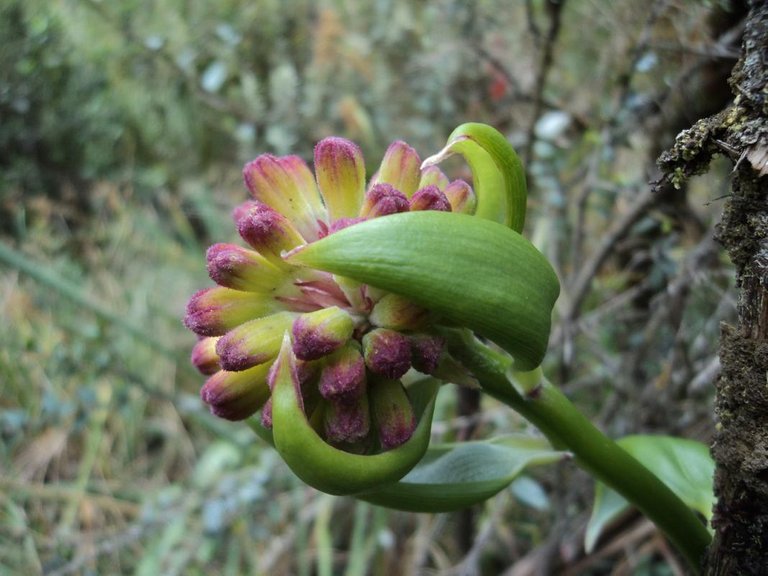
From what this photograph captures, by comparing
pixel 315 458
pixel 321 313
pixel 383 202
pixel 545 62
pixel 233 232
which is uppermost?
pixel 545 62

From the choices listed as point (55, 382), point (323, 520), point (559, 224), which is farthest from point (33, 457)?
→ point (559, 224)

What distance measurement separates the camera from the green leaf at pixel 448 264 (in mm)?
440

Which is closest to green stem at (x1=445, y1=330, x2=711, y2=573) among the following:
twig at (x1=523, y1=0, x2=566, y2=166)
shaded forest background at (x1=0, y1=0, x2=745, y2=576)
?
shaded forest background at (x1=0, y1=0, x2=745, y2=576)

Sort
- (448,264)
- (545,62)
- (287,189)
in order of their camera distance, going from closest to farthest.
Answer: (448,264) < (287,189) < (545,62)

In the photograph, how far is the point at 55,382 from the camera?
274 centimetres

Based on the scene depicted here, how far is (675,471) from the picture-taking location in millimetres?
749

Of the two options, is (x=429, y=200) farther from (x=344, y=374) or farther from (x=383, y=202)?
(x=344, y=374)

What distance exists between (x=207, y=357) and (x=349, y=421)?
18cm

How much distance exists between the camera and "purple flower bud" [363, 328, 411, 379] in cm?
54

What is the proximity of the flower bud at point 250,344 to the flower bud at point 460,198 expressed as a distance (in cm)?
19

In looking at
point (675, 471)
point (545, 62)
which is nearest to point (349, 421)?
point (675, 471)

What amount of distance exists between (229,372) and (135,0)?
8.33ft

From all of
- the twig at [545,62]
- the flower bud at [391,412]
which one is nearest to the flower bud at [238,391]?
the flower bud at [391,412]

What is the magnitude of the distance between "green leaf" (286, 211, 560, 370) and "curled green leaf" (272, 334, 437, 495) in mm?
98
